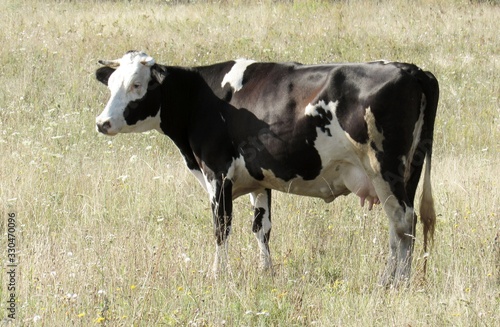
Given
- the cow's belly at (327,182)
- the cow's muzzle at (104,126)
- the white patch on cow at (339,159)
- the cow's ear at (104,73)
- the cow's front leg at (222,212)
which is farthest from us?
the cow's ear at (104,73)

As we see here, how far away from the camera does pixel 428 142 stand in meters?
6.97

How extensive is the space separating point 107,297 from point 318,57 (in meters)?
9.44

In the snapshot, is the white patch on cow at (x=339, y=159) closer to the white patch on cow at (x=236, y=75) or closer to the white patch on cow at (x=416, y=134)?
the white patch on cow at (x=416, y=134)

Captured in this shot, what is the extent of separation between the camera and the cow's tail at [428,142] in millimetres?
Result: 6836

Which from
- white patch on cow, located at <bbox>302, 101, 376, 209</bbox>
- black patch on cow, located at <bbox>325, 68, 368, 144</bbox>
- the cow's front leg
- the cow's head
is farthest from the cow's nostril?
black patch on cow, located at <bbox>325, 68, 368, 144</bbox>

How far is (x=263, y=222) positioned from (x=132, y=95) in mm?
1504

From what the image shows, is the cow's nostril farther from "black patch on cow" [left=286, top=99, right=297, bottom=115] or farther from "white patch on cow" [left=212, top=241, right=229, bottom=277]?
"black patch on cow" [left=286, top=99, right=297, bottom=115]

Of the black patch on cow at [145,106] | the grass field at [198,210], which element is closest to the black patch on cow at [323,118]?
the grass field at [198,210]

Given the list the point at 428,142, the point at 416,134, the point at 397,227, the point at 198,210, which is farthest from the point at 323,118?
the point at 198,210

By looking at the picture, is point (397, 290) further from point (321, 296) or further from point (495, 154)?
point (495, 154)

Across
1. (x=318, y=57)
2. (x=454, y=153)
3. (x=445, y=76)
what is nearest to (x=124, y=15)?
(x=318, y=57)

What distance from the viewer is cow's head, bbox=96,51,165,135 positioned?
7496 millimetres

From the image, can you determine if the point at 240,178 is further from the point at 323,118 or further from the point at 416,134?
the point at 416,134

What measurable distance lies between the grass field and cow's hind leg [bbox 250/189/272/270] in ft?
0.38
